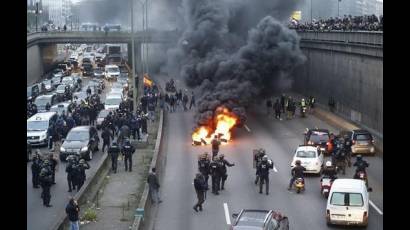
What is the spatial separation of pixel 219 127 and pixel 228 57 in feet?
19.3

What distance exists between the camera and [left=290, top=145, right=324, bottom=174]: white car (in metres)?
25.8

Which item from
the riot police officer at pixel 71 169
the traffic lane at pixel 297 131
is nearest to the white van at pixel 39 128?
the riot police officer at pixel 71 169

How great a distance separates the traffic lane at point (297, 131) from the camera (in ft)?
85.4

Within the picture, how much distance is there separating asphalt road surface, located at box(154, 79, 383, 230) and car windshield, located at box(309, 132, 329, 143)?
123 centimetres

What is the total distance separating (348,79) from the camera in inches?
1604

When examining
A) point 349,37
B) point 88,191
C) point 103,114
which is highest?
point 349,37

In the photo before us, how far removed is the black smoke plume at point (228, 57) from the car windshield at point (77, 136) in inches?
264

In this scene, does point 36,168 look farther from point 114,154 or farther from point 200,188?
point 200,188

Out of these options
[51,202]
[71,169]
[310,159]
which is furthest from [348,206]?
[51,202]

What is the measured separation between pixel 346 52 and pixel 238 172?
661 inches

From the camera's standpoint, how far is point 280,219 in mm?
16281

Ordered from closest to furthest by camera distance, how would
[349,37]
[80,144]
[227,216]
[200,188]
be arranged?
1. [227,216]
2. [200,188]
3. [80,144]
4. [349,37]

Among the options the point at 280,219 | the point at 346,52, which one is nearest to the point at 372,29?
the point at 346,52
